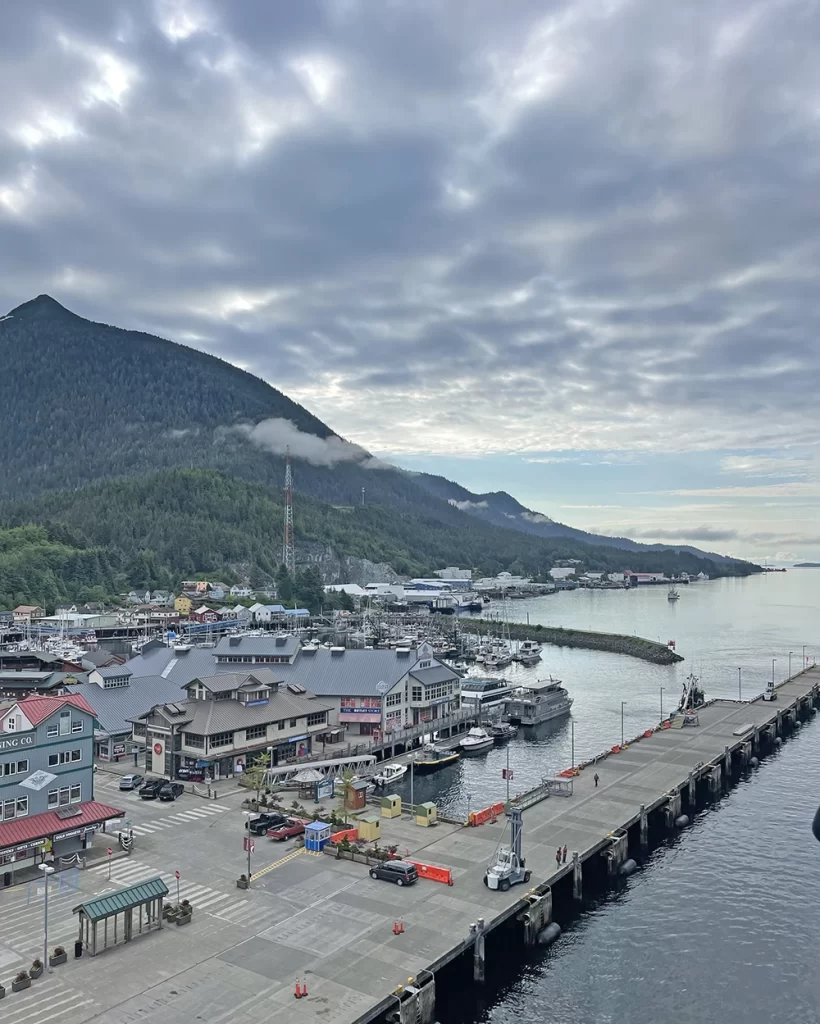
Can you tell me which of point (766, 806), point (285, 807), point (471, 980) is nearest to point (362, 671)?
point (285, 807)

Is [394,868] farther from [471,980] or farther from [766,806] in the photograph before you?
[766,806]

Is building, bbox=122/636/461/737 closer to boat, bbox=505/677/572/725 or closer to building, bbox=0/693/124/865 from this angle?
boat, bbox=505/677/572/725

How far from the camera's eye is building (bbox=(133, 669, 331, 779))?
72812 millimetres

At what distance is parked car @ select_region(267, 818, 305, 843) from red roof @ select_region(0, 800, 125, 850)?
35.1ft

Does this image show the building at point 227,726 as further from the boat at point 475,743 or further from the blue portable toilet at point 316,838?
the blue portable toilet at point 316,838

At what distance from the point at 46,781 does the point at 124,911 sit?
15.9 metres

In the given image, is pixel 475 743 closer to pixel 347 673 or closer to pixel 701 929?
pixel 347 673

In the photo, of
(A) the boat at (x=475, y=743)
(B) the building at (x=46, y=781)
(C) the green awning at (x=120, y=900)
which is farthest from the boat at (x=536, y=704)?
(C) the green awning at (x=120, y=900)

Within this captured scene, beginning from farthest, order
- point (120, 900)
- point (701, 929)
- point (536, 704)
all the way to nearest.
Answer: point (536, 704) < point (701, 929) < point (120, 900)

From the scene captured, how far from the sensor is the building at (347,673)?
9244 centimetres

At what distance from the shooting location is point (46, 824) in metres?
51.4

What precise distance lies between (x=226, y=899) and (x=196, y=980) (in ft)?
30.5

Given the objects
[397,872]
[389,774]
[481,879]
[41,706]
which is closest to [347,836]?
[397,872]

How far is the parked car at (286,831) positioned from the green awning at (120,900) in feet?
48.2
